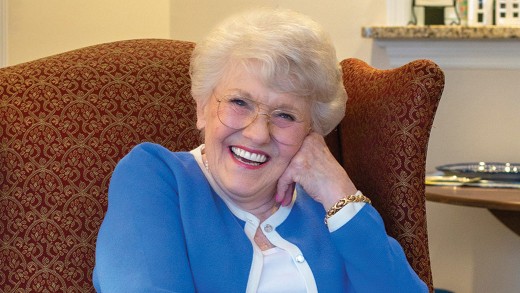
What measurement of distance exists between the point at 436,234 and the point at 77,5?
1560mm

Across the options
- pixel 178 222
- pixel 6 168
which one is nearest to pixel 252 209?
pixel 178 222

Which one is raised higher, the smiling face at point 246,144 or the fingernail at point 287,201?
the smiling face at point 246,144

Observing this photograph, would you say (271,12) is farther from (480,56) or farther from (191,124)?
(480,56)

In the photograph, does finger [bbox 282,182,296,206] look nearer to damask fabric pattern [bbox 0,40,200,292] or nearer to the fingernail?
the fingernail

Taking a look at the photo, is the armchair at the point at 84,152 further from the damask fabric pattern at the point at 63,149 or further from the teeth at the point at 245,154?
the teeth at the point at 245,154

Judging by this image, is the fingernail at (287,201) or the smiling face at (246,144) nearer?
the smiling face at (246,144)

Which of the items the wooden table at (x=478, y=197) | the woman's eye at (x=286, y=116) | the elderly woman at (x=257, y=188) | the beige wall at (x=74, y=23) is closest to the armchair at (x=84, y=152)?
the elderly woman at (x=257, y=188)

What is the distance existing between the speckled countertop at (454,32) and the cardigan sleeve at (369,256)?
68.9 inches

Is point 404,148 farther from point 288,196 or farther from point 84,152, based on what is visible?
point 84,152

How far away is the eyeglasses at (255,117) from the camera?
5.84 ft

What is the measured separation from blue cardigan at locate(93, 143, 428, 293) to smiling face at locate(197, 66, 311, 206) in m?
0.05

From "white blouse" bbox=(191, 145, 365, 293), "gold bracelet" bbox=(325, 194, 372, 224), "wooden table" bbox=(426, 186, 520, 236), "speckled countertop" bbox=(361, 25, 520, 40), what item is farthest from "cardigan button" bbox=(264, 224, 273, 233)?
"speckled countertop" bbox=(361, 25, 520, 40)

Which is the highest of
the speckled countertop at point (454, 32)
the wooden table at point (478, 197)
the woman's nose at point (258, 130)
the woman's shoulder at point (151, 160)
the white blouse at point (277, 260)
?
the speckled countertop at point (454, 32)

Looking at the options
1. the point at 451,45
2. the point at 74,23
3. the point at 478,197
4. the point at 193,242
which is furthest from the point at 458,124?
the point at 193,242
